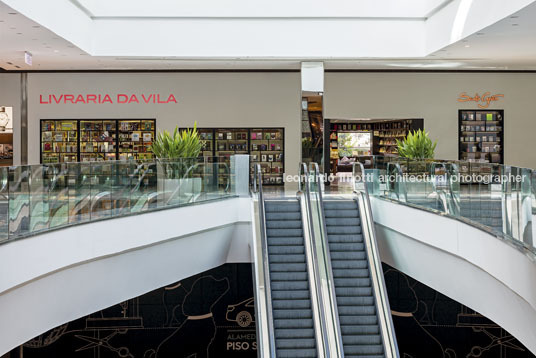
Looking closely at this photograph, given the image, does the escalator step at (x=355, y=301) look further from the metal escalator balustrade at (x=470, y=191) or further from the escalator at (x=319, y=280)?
the metal escalator balustrade at (x=470, y=191)

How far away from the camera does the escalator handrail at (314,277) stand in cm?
850

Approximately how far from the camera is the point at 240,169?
1202 cm

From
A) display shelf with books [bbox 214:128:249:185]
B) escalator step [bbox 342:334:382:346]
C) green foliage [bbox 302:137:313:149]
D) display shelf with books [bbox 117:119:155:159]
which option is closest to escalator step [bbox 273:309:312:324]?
escalator step [bbox 342:334:382:346]

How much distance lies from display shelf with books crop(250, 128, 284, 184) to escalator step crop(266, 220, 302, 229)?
6.04m

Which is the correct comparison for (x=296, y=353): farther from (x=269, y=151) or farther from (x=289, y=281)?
(x=269, y=151)

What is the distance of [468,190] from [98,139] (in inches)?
459

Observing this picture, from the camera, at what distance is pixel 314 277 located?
9570mm

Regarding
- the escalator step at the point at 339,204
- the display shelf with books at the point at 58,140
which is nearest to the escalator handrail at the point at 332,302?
the escalator step at the point at 339,204

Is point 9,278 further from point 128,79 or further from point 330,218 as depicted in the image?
point 128,79

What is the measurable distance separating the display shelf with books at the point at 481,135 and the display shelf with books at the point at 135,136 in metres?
8.78

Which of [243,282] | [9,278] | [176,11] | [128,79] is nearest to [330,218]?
[243,282]

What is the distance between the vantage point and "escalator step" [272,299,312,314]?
9.30 metres

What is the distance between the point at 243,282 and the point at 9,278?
864 cm

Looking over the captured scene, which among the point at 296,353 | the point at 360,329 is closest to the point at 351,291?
the point at 360,329
